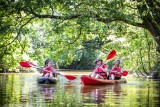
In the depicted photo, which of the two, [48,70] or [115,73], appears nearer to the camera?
[48,70]

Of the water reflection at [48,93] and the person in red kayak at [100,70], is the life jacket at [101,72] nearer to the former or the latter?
the person in red kayak at [100,70]

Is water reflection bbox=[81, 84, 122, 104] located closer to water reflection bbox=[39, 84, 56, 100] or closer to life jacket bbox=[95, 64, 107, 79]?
water reflection bbox=[39, 84, 56, 100]

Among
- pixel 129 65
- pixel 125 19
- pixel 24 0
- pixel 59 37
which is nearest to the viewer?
pixel 24 0

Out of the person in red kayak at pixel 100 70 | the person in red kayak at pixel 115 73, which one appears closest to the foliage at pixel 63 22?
the person in red kayak at pixel 100 70

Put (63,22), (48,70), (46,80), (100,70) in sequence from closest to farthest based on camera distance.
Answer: (63,22) < (46,80) < (100,70) < (48,70)

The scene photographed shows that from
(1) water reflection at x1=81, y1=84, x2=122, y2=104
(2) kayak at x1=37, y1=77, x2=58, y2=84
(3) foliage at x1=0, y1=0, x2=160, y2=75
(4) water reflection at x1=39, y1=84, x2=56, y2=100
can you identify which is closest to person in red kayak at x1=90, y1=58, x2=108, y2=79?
(3) foliage at x1=0, y1=0, x2=160, y2=75

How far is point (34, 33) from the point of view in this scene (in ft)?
59.6

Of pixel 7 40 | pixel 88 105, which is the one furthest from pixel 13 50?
pixel 88 105

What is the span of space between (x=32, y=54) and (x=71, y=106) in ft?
24.8

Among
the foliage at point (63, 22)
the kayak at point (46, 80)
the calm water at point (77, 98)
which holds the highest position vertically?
the foliage at point (63, 22)

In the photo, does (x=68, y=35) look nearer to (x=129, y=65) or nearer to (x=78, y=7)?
(x=78, y=7)

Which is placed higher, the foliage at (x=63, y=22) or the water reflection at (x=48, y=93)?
the foliage at (x=63, y=22)

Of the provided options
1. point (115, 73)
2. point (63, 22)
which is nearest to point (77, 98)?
point (63, 22)

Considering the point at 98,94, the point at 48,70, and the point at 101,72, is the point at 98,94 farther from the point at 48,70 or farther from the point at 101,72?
the point at 48,70
